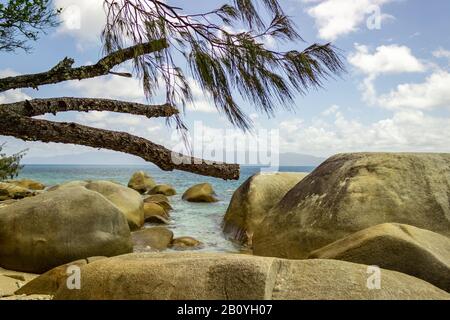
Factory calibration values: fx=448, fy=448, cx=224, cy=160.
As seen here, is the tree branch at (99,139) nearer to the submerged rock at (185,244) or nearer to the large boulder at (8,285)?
the large boulder at (8,285)

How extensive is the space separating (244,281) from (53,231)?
13.2 ft

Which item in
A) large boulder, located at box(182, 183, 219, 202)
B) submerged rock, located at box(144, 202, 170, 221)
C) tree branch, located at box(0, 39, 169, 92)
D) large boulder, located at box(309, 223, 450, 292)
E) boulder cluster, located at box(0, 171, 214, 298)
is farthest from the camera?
large boulder, located at box(182, 183, 219, 202)

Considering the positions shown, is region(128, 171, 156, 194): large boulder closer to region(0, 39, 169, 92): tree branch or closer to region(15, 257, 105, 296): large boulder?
region(15, 257, 105, 296): large boulder

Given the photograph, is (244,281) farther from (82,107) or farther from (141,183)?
(141,183)

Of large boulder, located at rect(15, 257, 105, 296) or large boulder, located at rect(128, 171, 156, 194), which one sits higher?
large boulder, located at rect(15, 257, 105, 296)

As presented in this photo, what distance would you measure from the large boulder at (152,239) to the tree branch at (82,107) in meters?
3.96

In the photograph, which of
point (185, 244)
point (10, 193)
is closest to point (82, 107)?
point (185, 244)

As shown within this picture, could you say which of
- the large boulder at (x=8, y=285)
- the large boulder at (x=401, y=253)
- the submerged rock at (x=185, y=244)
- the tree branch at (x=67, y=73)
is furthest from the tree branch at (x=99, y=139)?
the submerged rock at (x=185, y=244)

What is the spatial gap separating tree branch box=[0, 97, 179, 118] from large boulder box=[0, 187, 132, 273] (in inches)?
99.2

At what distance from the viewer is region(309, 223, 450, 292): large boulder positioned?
2.78 metres

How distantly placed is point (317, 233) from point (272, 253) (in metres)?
0.56

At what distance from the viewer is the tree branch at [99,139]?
10.2 ft

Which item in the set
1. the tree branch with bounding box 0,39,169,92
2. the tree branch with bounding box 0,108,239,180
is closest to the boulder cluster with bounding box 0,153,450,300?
the tree branch with bounding box 0,108,239,180

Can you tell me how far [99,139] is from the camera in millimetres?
3191
